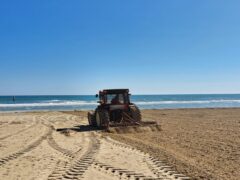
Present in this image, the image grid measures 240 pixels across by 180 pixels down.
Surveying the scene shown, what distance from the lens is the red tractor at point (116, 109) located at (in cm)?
1716

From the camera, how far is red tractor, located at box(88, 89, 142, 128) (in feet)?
56.3

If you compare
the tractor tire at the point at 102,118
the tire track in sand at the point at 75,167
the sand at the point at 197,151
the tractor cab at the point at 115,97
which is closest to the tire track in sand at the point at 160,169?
the sand at the point at 197,151

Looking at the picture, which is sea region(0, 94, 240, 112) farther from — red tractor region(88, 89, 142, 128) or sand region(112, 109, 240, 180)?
sand region(112, 109, 240, 180)

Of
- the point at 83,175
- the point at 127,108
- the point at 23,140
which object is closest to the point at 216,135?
the point at 127,108

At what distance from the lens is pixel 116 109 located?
17.3 metres

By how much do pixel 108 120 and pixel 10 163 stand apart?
786cm

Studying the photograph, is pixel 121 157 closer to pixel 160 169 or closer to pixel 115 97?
pixel 160 169

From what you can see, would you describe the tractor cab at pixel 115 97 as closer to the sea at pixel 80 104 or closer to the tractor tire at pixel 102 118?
the tractor tire at pixel 102 118

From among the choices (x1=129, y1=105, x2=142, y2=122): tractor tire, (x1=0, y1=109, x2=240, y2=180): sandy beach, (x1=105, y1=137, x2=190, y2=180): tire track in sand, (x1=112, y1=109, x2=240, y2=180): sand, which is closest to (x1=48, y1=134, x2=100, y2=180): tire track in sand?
(x1=0, y1=109, x2=240, y2=180): sandy beach

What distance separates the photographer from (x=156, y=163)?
8.65m

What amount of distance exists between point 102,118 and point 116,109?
1.04 metres

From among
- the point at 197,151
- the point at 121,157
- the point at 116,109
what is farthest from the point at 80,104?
the point at 121,157

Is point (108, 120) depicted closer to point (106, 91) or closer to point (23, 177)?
point (106, 91)

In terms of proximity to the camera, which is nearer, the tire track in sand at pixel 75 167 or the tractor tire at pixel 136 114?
the tire track in sand at pixel 75 167
